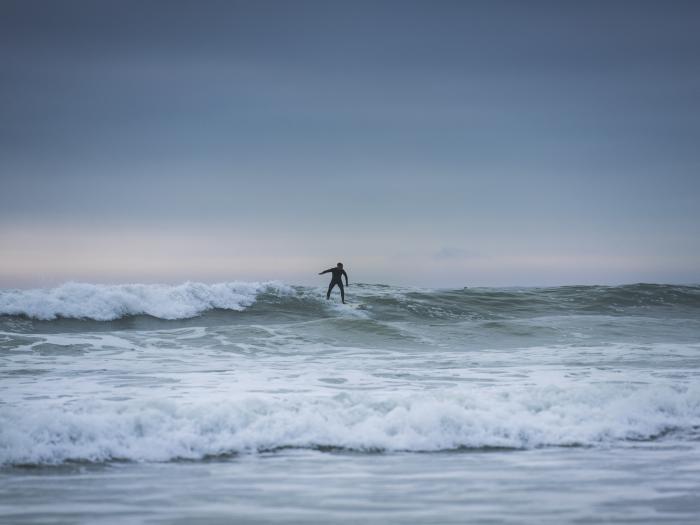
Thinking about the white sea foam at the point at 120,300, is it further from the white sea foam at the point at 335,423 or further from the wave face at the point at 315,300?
the white sea foam at the point at 335,423

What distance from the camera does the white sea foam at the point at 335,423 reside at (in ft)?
23.1

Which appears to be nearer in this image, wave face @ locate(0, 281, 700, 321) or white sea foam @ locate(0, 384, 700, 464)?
white sea foam @ locate(0, 384, 700, 464)

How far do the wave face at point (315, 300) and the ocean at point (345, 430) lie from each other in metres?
3.70

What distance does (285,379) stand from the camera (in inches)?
429

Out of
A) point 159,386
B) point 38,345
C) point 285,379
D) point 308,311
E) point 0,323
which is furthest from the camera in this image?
point 308,311

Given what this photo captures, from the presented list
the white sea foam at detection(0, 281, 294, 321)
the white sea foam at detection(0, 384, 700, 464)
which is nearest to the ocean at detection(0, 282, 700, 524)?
the white sea foam at detection(0, 384, 700, 464)

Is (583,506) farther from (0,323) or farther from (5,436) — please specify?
(0,323)

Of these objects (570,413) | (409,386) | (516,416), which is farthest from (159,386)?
(570,413)

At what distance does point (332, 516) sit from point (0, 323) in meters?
16.3

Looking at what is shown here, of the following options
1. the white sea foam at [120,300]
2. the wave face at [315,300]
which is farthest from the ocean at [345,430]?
the wave face at [315,300]

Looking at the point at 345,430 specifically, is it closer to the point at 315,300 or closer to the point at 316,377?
the point at 316,377

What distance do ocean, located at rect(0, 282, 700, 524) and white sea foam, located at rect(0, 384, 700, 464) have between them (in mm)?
22

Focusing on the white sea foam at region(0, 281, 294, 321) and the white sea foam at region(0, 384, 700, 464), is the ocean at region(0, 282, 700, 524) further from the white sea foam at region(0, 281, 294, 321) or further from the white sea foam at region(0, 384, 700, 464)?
the white sea foam at region(0, 281, 294, 321)

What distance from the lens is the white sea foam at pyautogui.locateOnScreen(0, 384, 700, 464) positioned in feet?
23.1
